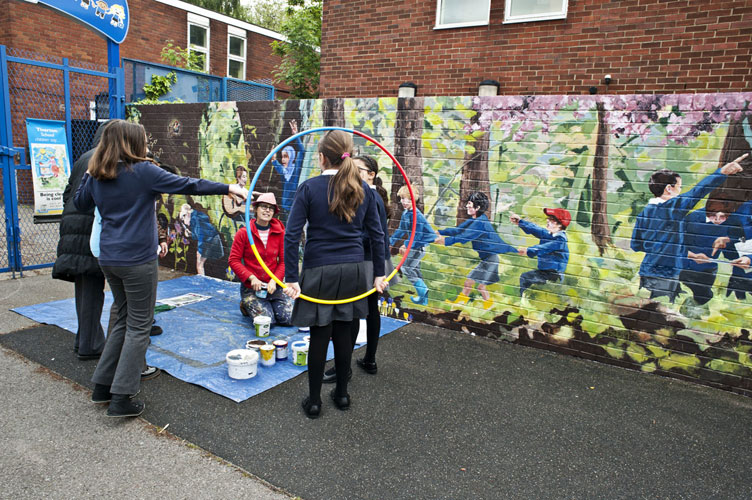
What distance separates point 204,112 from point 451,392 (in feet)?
16.8

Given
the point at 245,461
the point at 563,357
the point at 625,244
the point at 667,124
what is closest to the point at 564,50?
the point at 667,124

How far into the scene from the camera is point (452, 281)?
544cm

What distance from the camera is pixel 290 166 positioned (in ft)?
20.9

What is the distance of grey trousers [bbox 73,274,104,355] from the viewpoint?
167 inches

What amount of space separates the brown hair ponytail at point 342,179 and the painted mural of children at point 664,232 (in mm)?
2619

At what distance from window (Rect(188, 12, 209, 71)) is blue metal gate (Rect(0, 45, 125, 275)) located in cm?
417

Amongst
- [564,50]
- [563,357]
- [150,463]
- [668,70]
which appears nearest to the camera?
[150,463]

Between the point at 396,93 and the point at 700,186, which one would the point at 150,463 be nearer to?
the point at 700,186

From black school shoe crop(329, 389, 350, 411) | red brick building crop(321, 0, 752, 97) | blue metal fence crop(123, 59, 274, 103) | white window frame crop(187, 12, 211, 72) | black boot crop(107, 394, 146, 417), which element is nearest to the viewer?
black boot crop(107, 394, 146, 417)

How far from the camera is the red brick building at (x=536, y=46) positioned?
596 centimetres

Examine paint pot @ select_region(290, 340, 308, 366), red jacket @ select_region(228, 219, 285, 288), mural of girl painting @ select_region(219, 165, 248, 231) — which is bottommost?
paint pot @ select_region(290, 340, 308, 366)

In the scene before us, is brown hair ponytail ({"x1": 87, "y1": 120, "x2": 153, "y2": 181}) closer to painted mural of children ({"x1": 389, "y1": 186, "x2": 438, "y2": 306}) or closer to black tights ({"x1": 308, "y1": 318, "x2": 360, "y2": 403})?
black tights ({"x1": 308, "y1": 318, "x2": 360, "y2": 403})

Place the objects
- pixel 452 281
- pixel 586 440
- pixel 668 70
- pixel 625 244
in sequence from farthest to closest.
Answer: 1. pixel 668 70
2. pixel 452 281
3. pixel 625 244
4. pixel 586 440

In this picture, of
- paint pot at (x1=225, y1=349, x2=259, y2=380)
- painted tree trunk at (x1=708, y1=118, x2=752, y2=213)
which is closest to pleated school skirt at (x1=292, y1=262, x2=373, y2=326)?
paint pot at (x1=225, y1=349, x2=259, y2=380)
